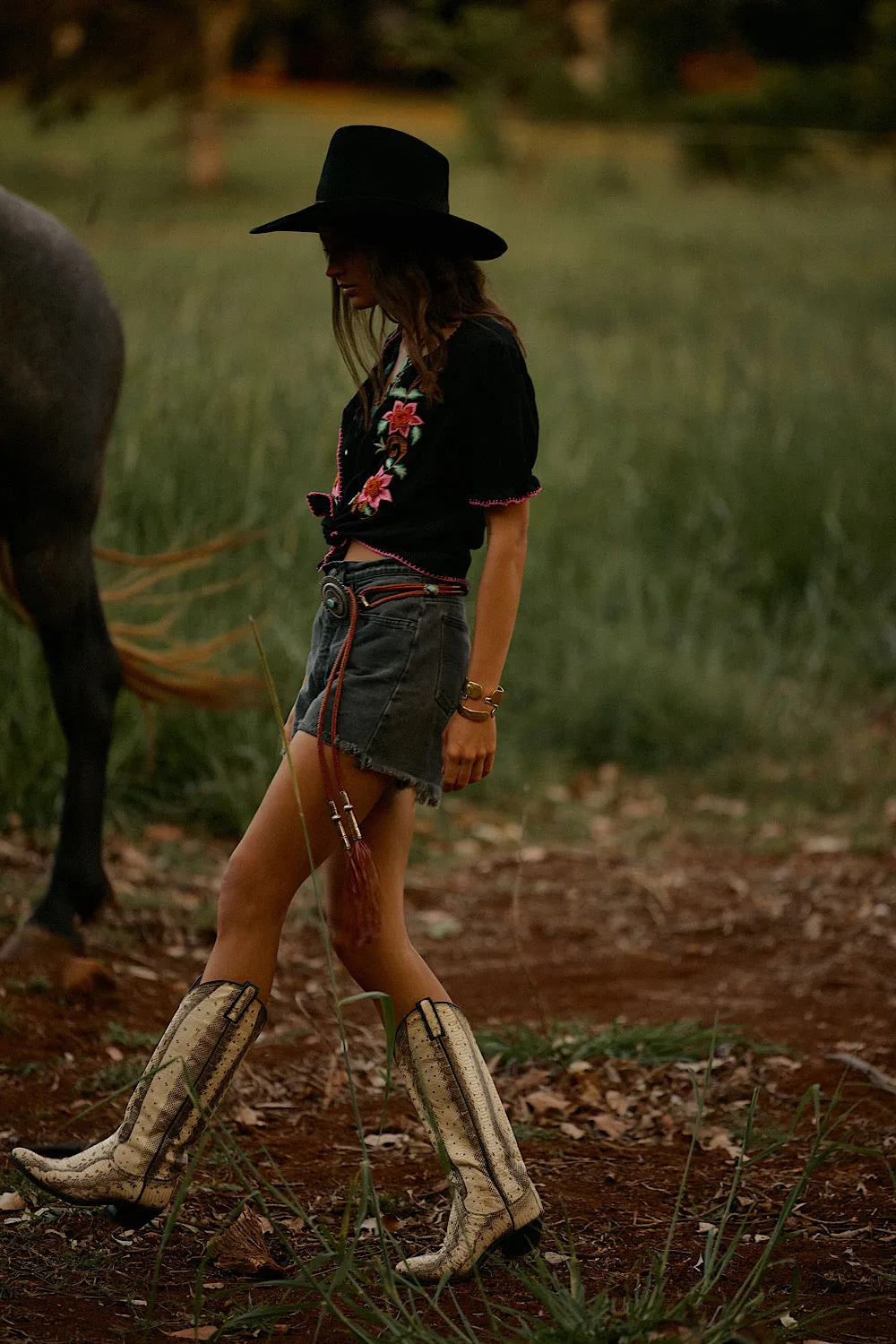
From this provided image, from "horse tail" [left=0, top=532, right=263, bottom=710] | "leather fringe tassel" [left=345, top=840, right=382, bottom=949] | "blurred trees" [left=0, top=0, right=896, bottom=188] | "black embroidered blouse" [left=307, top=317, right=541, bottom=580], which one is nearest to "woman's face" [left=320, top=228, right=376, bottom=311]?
"black embroidered blouse" [left=307, top=317, right=541, bottom=580]

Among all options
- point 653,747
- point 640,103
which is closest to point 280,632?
point 653,747

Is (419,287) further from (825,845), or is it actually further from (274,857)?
(825,845)

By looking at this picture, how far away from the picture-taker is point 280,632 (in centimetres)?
489

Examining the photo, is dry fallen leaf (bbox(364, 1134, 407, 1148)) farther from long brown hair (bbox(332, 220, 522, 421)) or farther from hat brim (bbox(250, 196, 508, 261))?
hat brim (bbox(250, 196, 508, 261))

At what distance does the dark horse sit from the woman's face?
1369mm

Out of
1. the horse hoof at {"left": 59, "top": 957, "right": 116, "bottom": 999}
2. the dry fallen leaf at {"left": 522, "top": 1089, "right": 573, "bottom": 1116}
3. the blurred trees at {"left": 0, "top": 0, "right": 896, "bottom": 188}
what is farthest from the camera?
the blurred trees at {"left": 0, "top": 0, "right": 896, "bottom": 188}

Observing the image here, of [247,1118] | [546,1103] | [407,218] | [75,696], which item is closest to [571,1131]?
[546,1103]

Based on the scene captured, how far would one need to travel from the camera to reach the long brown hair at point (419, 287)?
79.9 inches

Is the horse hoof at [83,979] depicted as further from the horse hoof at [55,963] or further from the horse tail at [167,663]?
the horse tail at [167,663]

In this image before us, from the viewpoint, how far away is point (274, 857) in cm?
208

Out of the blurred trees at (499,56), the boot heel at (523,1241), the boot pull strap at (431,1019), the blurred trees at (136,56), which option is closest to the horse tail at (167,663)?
the boot pull strap at (431,1019)

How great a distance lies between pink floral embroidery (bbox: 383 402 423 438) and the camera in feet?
6.76

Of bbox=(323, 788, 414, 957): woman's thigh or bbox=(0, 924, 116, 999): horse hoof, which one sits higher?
bbox=(323, 788, 414, 957): woman's thigh

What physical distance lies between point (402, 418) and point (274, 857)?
0.63 metres
